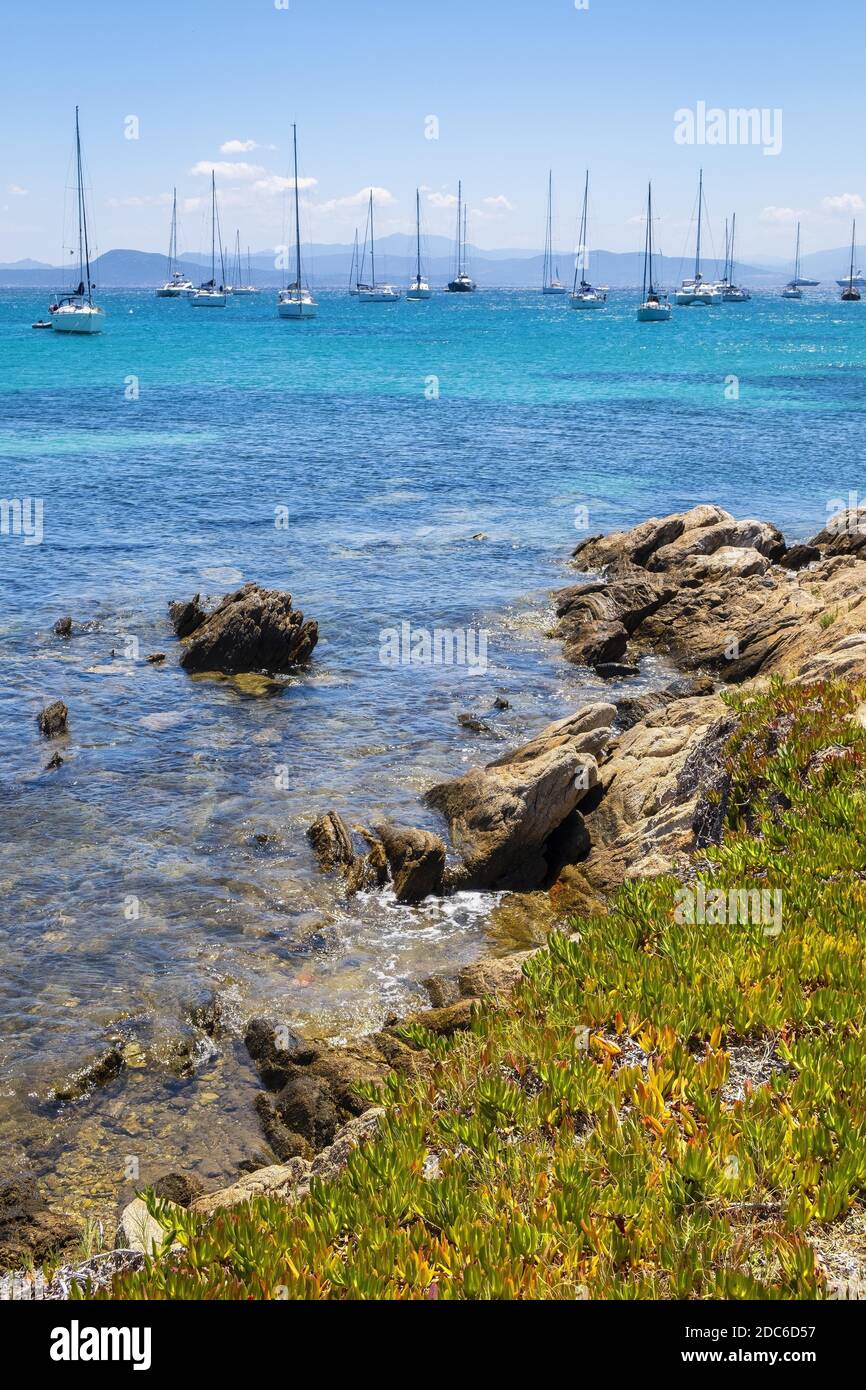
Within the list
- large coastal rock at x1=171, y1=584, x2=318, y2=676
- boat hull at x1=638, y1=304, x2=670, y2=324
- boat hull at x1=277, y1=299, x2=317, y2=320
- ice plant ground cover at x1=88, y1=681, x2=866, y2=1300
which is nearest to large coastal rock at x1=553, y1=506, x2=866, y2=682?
large coastal rock at x1=171, y1=584, x2=318, y2=676

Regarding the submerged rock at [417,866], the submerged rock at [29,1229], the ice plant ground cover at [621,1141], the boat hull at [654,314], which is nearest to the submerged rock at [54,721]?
the submerged rock at [417,866]

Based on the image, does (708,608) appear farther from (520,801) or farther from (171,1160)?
(171,1160)

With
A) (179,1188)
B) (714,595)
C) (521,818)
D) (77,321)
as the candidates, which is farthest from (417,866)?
(77,321)

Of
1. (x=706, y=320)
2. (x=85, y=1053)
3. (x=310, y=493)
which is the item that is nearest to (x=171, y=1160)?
(x=85, y=1053)

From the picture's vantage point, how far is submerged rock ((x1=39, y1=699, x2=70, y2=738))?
2194 centimetres

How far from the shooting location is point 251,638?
26.2 m

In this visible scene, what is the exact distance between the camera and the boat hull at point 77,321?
→ 12581 centimetres

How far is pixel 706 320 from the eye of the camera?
18275 cm

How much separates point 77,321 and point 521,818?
125165 mm

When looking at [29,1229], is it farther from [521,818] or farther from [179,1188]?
[521,818]

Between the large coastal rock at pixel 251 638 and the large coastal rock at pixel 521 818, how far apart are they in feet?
30.8

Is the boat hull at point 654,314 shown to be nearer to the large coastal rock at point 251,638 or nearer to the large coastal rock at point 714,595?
the large coastal rock at point 714,595

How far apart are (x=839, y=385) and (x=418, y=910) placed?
80.8 m

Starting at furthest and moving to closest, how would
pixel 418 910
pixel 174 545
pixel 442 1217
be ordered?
pixel 174 545, pixel 418 910, pixel 442 1217
